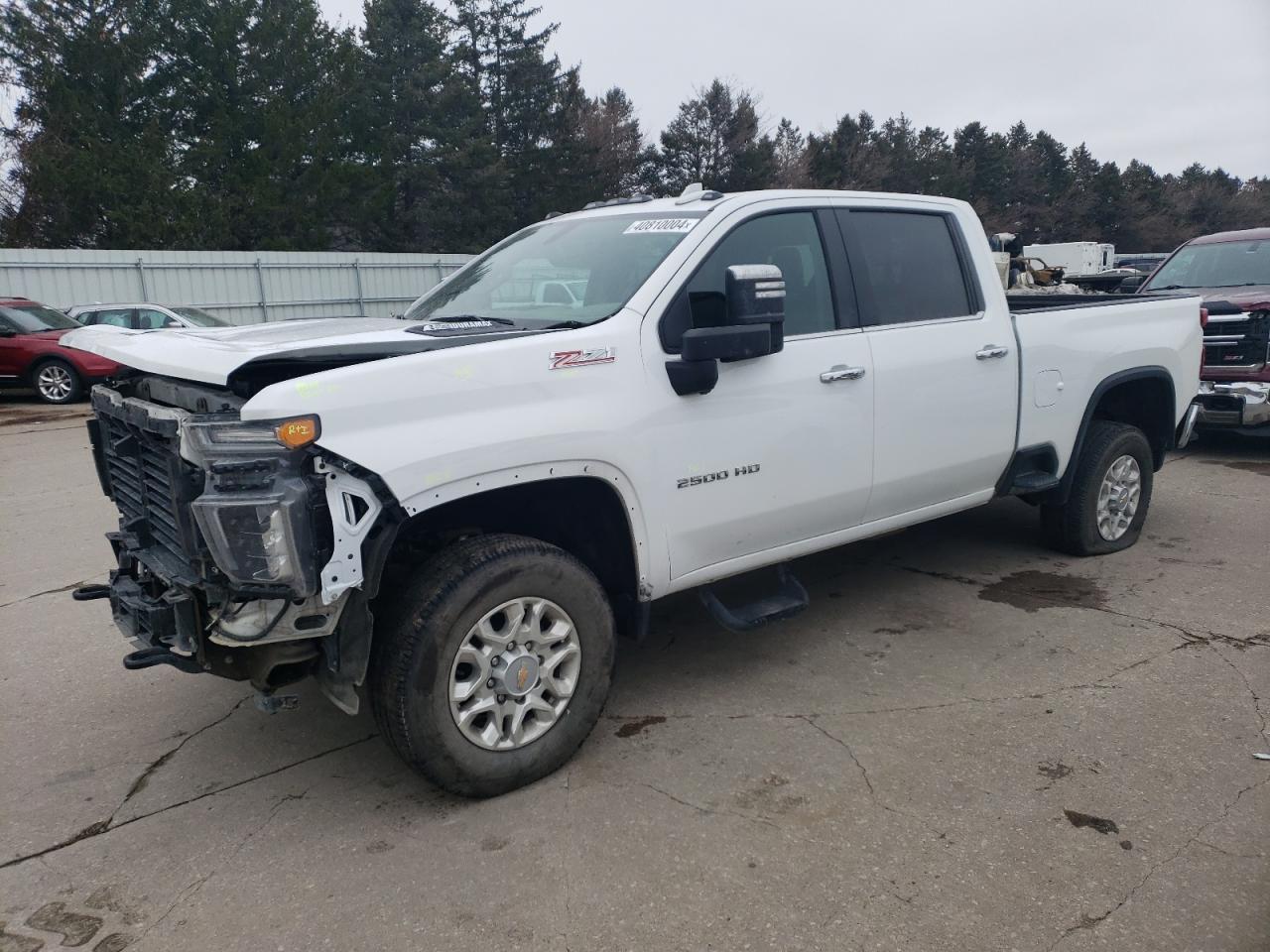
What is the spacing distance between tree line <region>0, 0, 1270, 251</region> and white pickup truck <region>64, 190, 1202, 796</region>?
2878 cm

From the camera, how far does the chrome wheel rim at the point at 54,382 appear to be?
15242 mm

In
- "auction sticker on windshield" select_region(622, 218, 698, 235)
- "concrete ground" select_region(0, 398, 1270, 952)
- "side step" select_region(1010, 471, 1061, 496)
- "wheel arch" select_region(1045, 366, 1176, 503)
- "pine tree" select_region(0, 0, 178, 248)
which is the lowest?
"concrete ground" select_region(0, 398, 1270, 952)

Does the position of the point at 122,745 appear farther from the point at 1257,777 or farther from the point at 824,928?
the point at 1257,777

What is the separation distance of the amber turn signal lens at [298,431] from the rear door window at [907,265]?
253 cm

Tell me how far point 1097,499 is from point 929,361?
6.23 ft

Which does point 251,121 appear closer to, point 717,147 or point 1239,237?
point 717,147

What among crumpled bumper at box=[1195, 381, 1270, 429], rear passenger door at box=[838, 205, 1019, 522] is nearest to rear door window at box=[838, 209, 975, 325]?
rear passenger door at box=[838, 205, 1019, 522]

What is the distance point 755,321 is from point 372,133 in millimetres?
36833

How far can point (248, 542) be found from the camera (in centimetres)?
275

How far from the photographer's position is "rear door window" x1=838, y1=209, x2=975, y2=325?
14.5ft

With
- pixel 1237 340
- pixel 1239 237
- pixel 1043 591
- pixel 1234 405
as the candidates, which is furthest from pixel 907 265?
pixel 1239 237

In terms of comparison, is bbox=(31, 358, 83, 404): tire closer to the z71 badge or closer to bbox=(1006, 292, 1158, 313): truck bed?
bbox=(1006, 292, 1158, 313): truck bed

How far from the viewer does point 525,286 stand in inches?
164

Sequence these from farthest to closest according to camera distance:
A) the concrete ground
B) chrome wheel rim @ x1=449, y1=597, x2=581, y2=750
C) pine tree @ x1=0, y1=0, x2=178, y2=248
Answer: pine tree @ x1=0, y1=0, x2=178, y2=248 → chrome wheel rim @ x1=449, y1=597, x2=581, y2=750 → the concrete ground
